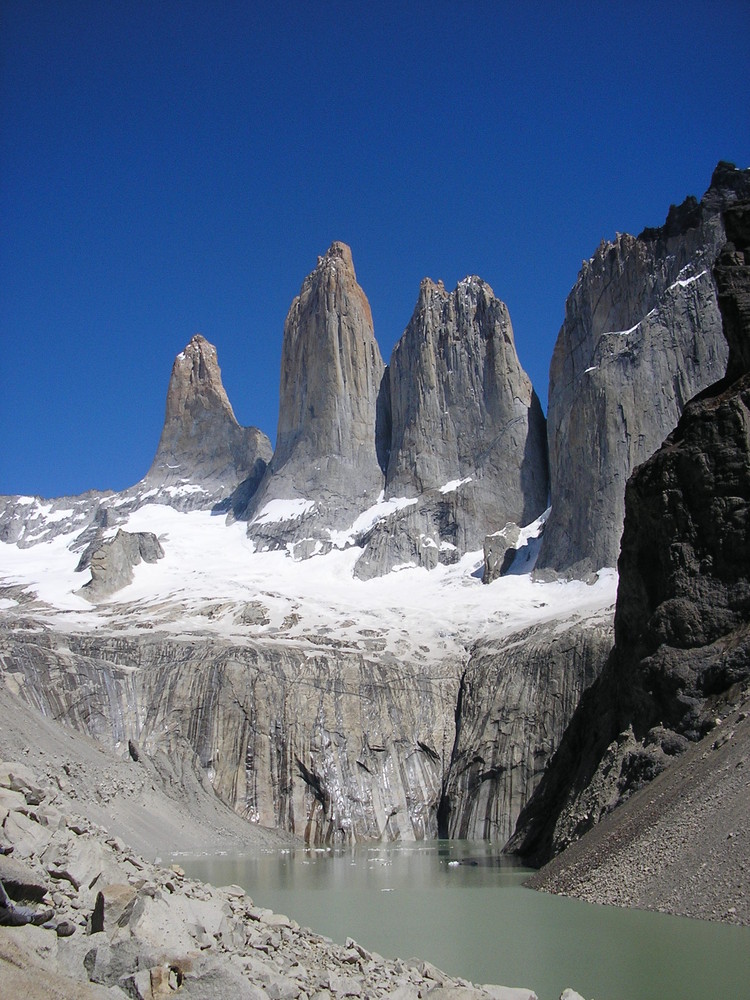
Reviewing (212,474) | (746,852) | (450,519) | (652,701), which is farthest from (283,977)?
(212,474)

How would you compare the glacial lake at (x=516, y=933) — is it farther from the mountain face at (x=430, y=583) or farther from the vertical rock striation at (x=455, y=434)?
the vertical rock striation at (x=455, y=434)

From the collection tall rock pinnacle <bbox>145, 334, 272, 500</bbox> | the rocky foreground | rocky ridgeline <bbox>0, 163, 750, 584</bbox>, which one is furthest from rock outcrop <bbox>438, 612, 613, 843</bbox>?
tall rock pinnacle <bbox>145, 334, 272, 500</bbox>

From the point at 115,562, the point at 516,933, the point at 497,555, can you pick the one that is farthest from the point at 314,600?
the point at 516,933

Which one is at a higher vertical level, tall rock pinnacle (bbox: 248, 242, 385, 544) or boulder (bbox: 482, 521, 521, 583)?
tall rock pinnacle (bbox: 248, 242, 385, 544)

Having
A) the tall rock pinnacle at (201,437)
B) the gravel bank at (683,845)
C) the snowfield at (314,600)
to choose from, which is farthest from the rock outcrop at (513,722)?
the tall rock pinnacle at (201,437)

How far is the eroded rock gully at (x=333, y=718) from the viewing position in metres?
57.6

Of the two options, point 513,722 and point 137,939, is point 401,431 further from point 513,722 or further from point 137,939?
point 137,939

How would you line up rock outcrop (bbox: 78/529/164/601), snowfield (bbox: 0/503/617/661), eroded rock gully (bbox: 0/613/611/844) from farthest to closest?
1. rock outcrop (bbox: 78/529/164/601)
2. snowfield (bbox: 0/503/617/661)
3. eroded rock gully (bbox: 0/613/611/844)

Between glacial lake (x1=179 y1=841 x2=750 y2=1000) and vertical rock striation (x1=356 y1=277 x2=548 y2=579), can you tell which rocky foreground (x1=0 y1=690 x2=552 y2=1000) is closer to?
glacial lake (x1=179 y1=841 x2=750 y2=1000)

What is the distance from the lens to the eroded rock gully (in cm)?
5756

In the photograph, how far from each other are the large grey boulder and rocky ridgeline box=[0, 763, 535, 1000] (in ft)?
275

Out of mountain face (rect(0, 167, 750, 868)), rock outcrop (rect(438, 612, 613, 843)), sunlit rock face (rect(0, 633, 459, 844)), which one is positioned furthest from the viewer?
sunlit rock face (rect(0, 633, 459, 844))

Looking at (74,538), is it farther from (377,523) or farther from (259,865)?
(259,865)

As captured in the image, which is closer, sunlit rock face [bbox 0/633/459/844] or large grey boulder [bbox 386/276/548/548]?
sunlit rock face [bbox 0/633/459/844]
